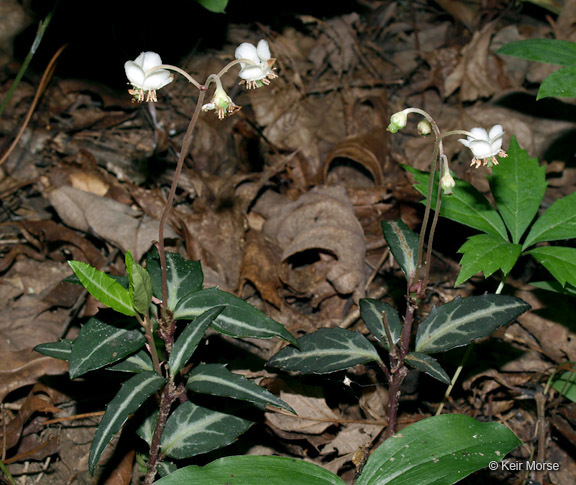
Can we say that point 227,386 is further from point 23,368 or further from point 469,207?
point 469,207

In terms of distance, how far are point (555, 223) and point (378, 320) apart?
3.45 ft

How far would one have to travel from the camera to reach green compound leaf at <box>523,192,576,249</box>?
102 inches

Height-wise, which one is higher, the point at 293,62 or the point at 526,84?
the point at 293,62

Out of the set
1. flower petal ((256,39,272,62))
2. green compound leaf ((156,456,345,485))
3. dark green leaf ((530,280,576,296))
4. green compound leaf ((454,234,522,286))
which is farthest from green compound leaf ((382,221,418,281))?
flower petal ((256,39,272,62))

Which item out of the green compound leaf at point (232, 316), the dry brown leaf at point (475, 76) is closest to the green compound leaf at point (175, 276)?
the green compound leaf at point (232, 316)

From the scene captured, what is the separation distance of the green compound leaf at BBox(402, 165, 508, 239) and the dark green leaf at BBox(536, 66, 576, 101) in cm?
65

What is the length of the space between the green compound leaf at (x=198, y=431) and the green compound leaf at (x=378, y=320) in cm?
66

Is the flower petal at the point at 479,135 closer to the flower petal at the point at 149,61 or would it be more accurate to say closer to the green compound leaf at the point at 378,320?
the green compound leaf at the point at 378,320

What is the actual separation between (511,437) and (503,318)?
472mm

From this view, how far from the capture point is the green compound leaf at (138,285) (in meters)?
1.82

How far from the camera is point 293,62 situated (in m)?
4.59

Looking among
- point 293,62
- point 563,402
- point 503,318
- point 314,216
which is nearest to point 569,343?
point 563,402

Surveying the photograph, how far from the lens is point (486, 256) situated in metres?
2.41

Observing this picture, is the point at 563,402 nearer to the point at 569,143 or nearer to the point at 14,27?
the point at 569,143
